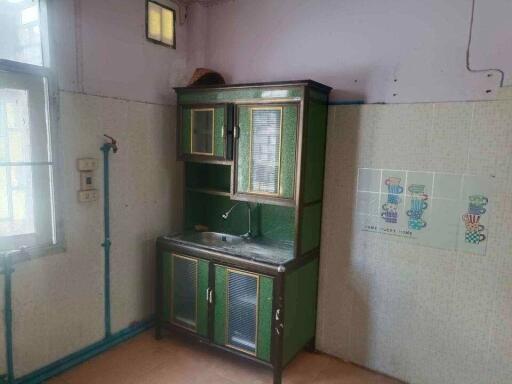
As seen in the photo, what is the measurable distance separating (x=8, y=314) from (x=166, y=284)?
1.01 metres

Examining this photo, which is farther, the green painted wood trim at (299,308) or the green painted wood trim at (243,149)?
the green painted wood trim at (243,149)

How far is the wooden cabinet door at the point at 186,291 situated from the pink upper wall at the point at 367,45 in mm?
1484

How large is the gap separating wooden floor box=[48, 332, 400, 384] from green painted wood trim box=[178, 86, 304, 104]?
181 cm

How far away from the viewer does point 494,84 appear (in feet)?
6.95

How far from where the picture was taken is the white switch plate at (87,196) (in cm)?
251

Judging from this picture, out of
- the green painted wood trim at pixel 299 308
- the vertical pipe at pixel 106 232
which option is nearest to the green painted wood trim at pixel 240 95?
the vertical pipe at pixel 106 232

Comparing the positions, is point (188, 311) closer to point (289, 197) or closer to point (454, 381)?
point (289, 197)

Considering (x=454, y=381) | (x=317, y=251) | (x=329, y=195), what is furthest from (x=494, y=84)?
(x=454, y=381)

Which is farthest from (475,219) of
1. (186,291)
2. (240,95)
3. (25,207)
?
(25,207)

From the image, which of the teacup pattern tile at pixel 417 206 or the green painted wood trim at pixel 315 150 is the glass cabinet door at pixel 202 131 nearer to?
the green painted wood trim at pixel 315 150

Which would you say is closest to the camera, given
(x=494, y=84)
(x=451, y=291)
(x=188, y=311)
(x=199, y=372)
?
(x=494, y=84)

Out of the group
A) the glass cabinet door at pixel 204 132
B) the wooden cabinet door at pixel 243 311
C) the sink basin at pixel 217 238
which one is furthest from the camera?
the sink basin at pixel 217 238

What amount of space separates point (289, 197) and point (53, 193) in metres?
1.48

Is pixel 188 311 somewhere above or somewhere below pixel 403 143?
below
